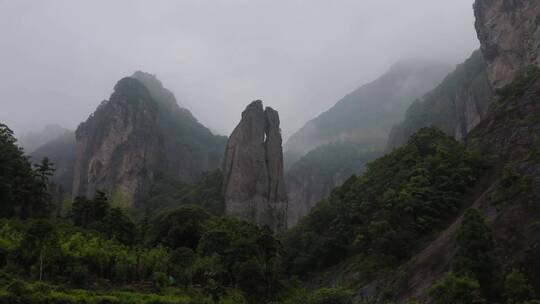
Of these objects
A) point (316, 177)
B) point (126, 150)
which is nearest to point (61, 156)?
point (126, 150)

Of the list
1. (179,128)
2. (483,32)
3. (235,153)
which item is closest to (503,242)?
(483,32)

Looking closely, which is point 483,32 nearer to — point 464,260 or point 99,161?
point 464,260

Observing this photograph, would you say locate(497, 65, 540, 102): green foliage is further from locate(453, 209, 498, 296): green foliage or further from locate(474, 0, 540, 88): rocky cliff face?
locate(453, 209, 498, 296): green foliage

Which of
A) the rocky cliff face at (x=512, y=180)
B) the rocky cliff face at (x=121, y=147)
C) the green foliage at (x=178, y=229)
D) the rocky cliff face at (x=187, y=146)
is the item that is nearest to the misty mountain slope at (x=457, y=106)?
the rocky cliff face at (x=512, y=180)

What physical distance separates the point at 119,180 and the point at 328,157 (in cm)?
6721

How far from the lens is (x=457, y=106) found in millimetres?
102938

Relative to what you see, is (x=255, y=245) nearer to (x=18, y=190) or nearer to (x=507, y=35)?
(x=18, y=190)

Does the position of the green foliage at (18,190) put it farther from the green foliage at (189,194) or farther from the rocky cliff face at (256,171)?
the rocky cliff face at (256,171)

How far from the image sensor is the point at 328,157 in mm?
159000

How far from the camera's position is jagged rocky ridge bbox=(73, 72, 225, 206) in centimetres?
10900

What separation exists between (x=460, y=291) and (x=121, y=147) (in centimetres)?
9220

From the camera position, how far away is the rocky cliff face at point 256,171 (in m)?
92.7

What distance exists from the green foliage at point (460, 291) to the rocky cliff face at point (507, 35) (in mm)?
47606

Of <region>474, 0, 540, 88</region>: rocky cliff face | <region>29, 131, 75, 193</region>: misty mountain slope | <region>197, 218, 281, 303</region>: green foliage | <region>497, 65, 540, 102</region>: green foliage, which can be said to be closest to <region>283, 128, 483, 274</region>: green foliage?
<region>497, 65, 540, 102</region>: green foliage
